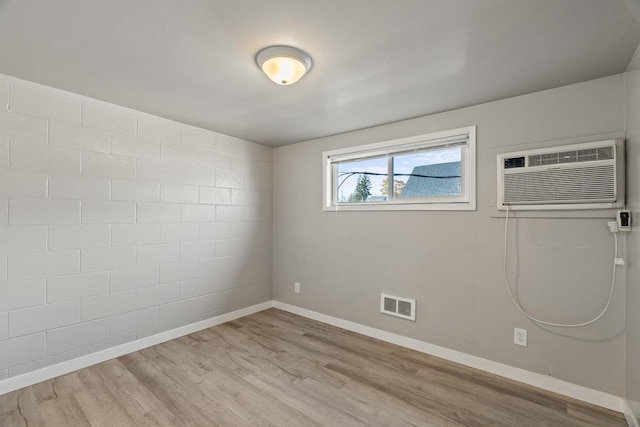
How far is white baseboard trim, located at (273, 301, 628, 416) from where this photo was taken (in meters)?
1.95

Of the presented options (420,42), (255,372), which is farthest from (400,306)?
(420,42)

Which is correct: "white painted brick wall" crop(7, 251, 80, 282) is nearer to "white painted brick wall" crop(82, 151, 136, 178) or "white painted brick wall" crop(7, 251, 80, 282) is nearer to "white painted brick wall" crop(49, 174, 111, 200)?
→ "white painted brick wall" crop(49, 174, 111, 200)

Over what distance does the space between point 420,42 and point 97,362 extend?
3451 mm

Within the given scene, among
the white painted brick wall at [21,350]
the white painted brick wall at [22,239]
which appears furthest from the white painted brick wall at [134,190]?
the white painted brick wall at [21,350]

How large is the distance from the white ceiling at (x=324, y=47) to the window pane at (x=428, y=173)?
0.48m

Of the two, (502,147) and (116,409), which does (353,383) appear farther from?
(502,147)

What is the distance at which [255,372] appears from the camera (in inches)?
93.4

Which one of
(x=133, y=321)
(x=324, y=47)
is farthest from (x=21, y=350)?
(x=324, y=47)

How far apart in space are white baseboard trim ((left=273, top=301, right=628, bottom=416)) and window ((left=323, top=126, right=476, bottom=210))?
1.31 metres

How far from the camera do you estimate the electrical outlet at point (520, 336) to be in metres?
2.23

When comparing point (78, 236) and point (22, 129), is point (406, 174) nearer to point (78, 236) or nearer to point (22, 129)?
point (78, 236)

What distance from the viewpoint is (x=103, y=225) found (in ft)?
8.23

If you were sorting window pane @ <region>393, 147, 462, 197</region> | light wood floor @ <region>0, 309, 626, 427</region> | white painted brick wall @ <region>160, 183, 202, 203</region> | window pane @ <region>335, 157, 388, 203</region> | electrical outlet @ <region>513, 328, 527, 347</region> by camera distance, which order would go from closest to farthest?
light wood floor @ <region>0, 309, 626, 427</region>, electrical outlet @ <region>513, 328, 527, 347</region>, window pane @ <region>393, 147, 462, 197</region>, white painted brick wall @ <region>160, 183, 202, 203</region>, window pane @ <region>335, 157, 388, 203</region>

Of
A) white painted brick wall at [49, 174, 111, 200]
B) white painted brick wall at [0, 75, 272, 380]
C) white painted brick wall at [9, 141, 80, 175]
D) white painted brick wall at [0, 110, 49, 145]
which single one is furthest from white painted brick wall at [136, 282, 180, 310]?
white painted brick wall at [0, 110, 49, 145]
